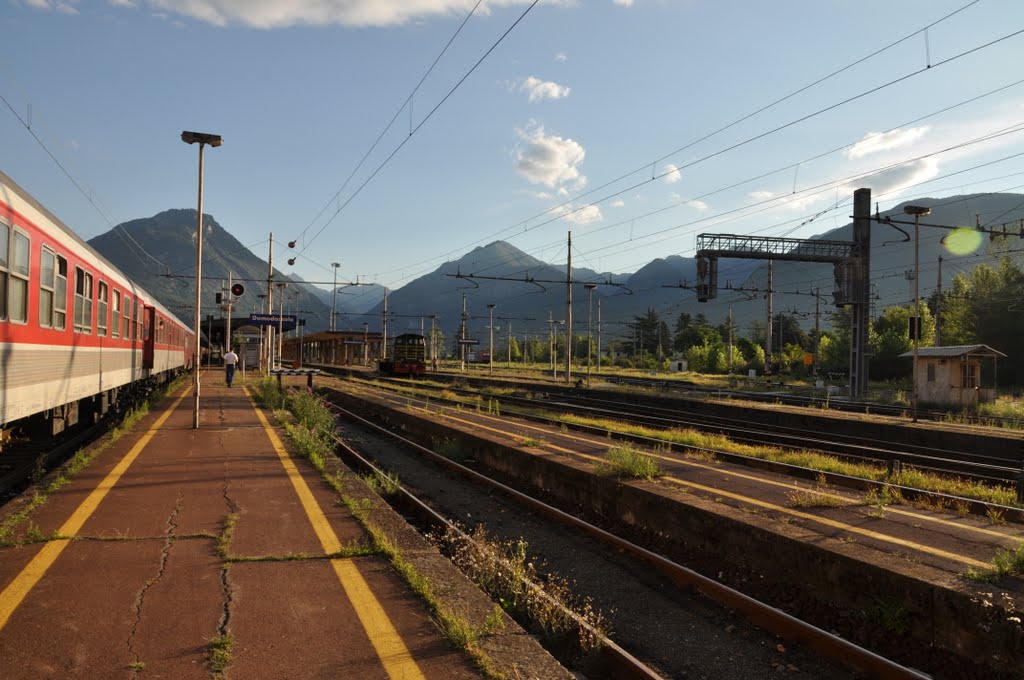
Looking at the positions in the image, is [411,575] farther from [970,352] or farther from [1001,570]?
[970,352]

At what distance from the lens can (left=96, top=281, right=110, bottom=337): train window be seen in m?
12.4

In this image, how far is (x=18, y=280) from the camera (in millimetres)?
7574

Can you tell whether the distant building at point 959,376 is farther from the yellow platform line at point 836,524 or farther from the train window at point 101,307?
the train window at point 101,307

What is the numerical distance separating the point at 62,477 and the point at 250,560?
446 centimetres

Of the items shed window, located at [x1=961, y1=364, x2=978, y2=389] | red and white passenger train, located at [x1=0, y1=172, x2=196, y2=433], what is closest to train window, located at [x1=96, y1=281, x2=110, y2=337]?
red and white passenger train, located at [x1=0, y1=172, x2=196, y2=433]

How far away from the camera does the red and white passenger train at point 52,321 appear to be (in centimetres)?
731

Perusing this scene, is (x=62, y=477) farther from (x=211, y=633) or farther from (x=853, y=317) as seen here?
(x=853, y=317)

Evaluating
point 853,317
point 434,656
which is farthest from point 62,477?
point 853,317

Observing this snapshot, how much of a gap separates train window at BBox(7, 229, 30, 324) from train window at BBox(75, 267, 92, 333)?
9.57 feet

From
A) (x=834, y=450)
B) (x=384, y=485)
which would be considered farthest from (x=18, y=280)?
(x=834, y=450)

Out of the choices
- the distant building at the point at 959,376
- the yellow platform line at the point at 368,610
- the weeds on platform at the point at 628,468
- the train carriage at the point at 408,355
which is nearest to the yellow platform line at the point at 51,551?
the yellow platform line at the point at 368,610

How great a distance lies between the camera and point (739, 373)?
67.5 m

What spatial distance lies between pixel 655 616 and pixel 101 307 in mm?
11321

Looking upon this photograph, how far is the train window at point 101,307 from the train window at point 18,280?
4.81 m
